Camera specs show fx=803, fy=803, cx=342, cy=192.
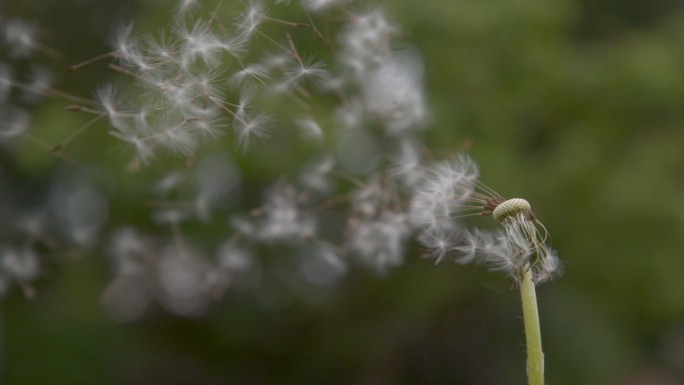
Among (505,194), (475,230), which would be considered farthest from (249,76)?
(505,194)

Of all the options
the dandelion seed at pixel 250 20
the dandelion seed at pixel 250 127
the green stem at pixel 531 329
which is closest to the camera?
the green stem at pixel 531 329

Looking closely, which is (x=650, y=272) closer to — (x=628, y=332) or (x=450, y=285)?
(x=628, y=332)

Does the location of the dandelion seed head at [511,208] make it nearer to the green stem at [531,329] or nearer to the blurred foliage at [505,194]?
the green stem at [531,329]

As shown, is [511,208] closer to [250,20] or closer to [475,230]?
[475,230]

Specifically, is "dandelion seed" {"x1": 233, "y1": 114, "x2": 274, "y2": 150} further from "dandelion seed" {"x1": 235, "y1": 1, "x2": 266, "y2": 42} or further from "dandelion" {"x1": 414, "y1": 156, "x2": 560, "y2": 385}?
"dandelion" {"x1": 414, "y1": 156, "x2": 560, "y2": 385}

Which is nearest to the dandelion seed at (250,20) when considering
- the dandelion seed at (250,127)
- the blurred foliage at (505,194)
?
the dandelion seed at (250,127)

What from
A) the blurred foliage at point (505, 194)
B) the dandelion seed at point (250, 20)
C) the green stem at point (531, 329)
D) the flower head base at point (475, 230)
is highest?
the blurred foliage at point (505, 194)
